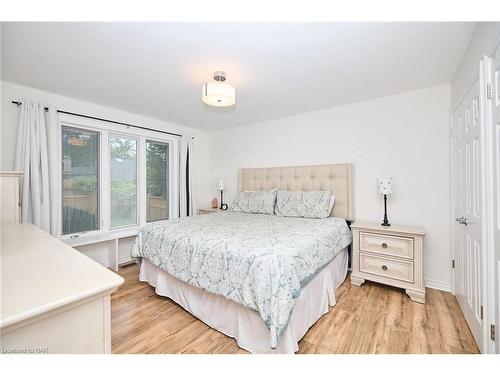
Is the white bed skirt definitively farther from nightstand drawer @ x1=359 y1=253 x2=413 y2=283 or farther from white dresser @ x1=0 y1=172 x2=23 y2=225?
white dresser @ x1=0 y1=172 x2=23 y2=225

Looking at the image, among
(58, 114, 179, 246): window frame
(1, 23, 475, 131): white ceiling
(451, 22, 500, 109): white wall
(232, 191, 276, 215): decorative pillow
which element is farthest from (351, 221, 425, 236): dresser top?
(58, 114, 179, 246): window frame

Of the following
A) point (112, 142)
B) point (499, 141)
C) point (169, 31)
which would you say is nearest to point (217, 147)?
point (112, 142)

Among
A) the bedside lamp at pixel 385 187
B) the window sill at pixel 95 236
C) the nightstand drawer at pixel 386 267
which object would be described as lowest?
the nightstand drawer at pixel 386 267

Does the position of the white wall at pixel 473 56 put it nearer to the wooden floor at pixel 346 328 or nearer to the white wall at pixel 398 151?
the white wall at pixel 398 151

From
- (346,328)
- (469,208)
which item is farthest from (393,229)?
(346,328)

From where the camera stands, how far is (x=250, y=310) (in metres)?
1.59

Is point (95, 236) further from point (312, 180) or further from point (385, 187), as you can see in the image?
point (385, 187)

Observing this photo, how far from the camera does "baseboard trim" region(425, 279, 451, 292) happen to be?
95.0 inches

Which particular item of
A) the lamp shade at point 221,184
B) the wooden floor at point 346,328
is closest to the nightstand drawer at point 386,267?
the wooden floor at point 346,328

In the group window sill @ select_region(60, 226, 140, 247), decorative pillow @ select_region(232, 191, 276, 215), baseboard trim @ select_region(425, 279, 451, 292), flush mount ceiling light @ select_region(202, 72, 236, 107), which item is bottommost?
baseboard trim @ select_region(425, 279, 451, 292)

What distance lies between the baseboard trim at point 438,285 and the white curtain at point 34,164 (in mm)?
4336

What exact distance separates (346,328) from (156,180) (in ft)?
11.2

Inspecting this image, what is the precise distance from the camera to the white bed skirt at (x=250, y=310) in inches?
60.5

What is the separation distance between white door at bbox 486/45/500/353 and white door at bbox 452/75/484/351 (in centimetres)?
17
